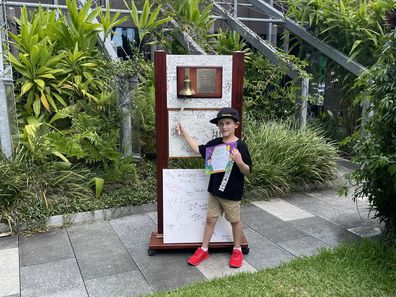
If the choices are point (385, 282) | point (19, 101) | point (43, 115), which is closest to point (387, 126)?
point (385, 282)

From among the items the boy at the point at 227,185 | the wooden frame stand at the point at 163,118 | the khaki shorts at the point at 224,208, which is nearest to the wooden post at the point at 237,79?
the wooden frame stand at the point at 163,118

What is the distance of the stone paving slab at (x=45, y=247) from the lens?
3.96 metres

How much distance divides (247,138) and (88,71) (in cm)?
272

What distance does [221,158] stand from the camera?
371cm

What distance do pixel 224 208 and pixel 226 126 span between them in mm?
776

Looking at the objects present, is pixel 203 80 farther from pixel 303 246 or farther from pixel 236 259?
pixel 303 246

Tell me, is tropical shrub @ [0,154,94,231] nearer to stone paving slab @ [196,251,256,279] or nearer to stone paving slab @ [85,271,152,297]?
stone paving slab @ [85,271,152,297]

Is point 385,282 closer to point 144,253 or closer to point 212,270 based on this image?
point 212,270

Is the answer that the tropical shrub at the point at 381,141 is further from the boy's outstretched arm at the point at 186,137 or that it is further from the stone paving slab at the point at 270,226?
the boy's outstretched arm at the point at 186,137

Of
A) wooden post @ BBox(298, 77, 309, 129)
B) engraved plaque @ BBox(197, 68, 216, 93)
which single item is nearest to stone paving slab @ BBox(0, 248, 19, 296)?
engraved plaque @ BBox(197, 68, 216, 93)

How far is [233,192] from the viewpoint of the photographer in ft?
12.3

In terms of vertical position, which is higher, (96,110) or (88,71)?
(88,71)

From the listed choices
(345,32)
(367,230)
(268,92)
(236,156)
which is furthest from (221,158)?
(345,32)

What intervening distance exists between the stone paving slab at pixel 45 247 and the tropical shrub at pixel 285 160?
99.6 inches
